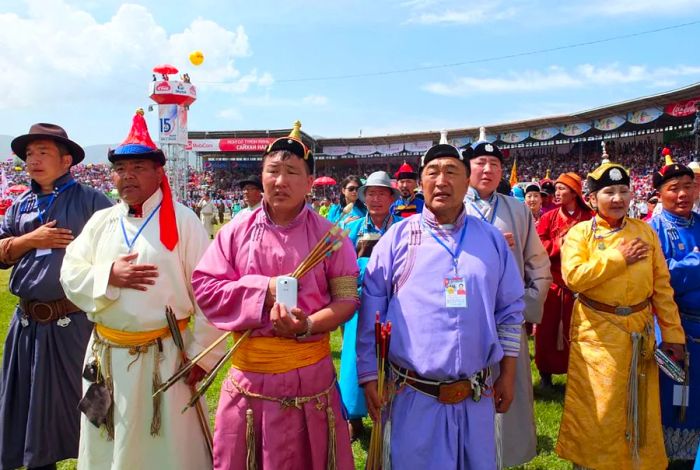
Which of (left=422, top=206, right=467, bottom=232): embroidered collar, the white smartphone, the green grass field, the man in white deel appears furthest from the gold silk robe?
the man in white deel

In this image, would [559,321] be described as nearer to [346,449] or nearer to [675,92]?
[346,449]

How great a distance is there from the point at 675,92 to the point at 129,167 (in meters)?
28.4

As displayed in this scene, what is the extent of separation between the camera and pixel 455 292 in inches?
91.0

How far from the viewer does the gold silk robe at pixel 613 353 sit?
3117 millimetres

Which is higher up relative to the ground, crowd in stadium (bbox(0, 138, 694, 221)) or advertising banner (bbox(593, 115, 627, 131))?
advertising banner (bbox(593, 115, 627, 131))

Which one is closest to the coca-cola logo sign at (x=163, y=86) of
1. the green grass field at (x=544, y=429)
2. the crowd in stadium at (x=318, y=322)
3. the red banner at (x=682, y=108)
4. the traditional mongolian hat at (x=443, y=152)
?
the green grass field at (x=544, y=429)

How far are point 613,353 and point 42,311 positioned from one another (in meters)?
3.75

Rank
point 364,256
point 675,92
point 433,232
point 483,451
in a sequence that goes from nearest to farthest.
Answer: point 483,451 → point 433,232 → point 364,256 → point 675,92

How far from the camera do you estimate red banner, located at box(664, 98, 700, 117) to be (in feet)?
80.3

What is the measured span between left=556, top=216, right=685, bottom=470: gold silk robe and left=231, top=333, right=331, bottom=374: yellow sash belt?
187cm

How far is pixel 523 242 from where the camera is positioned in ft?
11.2

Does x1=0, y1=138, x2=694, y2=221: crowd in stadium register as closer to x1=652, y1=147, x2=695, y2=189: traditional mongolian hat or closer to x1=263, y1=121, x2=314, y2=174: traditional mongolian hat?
x1=652, y1=147, x2=695, y2=189: traditional mongolian hat

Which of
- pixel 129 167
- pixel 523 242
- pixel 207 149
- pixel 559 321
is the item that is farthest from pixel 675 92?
pixel 207 149

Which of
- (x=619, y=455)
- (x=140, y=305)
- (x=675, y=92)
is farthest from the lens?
(x=675, y=92)
